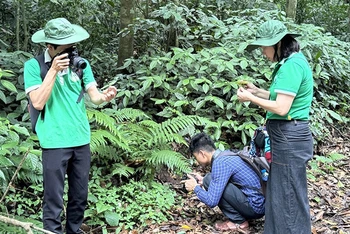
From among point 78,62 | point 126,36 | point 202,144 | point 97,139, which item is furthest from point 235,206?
point 126,36

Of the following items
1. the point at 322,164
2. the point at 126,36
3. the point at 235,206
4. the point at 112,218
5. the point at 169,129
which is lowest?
the point at 322,164

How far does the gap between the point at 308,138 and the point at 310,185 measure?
1.94m

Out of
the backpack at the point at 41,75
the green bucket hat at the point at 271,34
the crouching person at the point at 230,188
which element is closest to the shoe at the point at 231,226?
the crouching person at the point at 230,188

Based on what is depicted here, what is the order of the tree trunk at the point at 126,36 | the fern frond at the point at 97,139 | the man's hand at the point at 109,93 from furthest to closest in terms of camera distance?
the tree trunk at the point at 126,36 → the fern frond at the point at 97,139 → the man's hand at the point at 109,93

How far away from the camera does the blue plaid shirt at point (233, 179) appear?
12.3 feet

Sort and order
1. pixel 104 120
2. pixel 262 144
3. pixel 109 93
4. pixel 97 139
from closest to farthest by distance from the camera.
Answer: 1. pixel 109 93
2. pixel 262 144
3. pixel 97 139
4. pixel 104 120

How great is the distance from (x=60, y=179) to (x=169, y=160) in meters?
1.48

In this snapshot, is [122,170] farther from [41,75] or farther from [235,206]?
[41,75]

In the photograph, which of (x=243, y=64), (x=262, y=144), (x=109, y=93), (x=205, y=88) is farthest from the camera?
(x=243, y=64)

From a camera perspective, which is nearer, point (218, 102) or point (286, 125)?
point (286, 125)

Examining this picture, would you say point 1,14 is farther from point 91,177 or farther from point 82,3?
point 91,177

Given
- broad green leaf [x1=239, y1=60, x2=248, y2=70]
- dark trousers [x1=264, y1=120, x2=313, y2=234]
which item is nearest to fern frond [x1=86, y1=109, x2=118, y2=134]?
dark trousers [x1=264, y1=120, x2=313, y2=234]

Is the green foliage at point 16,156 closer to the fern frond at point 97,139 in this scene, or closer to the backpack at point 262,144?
the fern frond at point 97,139

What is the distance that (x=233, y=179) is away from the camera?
3873 millimetres
